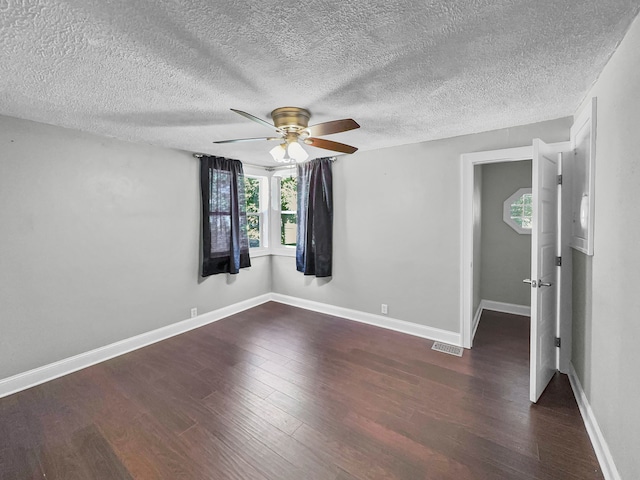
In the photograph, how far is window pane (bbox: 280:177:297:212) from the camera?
4.83m

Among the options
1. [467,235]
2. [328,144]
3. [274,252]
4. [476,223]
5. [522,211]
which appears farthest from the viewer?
[274,252]

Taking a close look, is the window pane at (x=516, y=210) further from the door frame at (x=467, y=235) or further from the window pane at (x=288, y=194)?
the window pane at (x=288, y=194)

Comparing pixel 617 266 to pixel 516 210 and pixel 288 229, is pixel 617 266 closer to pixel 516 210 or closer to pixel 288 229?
pixel 516 210

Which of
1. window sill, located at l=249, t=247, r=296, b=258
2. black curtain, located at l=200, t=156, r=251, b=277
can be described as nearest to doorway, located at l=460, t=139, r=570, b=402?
window sill, located at l=249, t=247, r=296, b=258

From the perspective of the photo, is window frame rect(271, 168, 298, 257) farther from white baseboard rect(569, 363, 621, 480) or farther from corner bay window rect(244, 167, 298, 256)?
white baseboard rect(569, 363, 621, 480)

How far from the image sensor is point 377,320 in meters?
3.76

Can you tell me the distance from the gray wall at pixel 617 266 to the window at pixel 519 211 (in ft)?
8.34

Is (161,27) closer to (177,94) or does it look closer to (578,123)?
(177,94)

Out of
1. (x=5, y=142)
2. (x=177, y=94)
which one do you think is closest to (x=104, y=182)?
(x=5, y=142)

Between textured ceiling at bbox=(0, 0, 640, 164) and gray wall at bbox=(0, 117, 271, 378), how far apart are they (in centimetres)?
45

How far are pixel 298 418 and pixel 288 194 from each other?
11.6ft

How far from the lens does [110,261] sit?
9.72 ft

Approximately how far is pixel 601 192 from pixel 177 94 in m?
2.81

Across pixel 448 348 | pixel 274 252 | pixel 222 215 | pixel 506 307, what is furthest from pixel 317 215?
pixel 506 307
